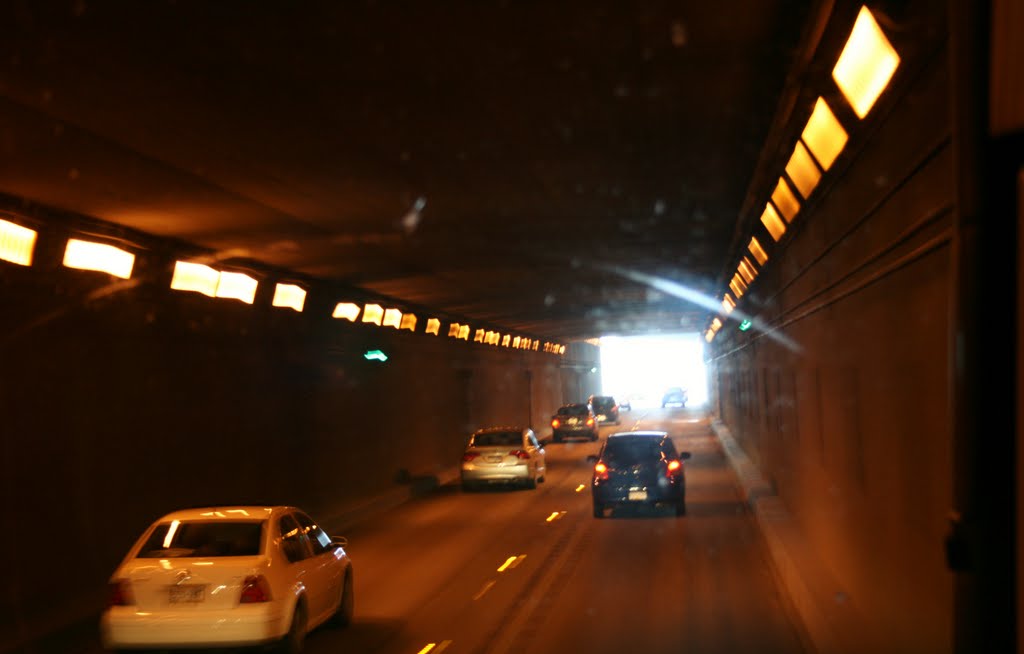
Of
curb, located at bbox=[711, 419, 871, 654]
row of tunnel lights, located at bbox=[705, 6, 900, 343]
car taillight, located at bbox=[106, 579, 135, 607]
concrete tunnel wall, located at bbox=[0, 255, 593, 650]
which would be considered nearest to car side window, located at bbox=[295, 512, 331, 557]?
car taillight, located at bbox=[106, 579, 135, 607]

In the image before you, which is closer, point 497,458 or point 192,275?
point 192,275

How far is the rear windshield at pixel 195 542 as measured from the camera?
397 inches

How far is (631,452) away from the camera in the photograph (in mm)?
21891

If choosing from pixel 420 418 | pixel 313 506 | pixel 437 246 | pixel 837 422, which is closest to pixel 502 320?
pixel 420 418

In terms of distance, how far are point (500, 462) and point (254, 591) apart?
61.3 feet

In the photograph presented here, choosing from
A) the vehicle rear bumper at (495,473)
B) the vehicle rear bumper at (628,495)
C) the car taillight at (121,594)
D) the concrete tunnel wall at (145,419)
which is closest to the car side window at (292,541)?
the car taillight at (121,594)

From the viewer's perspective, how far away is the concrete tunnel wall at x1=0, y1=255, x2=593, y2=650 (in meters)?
12.8

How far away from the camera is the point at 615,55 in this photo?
359 inches

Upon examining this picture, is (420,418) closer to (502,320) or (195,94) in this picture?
(502,320)

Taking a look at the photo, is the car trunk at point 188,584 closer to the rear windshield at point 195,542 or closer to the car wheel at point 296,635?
the rear windshield at point 195,542

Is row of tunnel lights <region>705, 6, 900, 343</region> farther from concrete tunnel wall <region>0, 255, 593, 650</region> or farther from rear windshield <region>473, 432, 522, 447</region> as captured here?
rear windshield <region>473, 432, 522, 447</region>

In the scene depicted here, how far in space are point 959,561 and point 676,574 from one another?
10555 millimetres

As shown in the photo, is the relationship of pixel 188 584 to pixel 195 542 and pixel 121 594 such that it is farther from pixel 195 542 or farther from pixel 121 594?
pixel 195 542

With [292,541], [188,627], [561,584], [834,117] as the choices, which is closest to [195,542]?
[292,541]
